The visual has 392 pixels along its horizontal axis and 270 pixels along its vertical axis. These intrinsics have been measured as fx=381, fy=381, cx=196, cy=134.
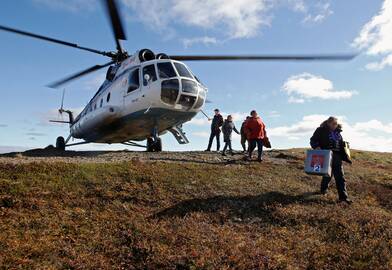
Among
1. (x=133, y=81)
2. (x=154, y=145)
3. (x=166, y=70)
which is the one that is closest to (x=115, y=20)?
(x=133, y=81)

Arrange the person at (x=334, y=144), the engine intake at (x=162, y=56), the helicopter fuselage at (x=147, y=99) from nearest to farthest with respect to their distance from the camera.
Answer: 1. the person at (x=334, y=144)
2. the helicopter fuselage at (x=147, y=99)
3. the engine intake at (x=162, y=56)

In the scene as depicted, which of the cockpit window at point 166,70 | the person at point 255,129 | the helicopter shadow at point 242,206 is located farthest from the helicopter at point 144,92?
the helicopter shadow at point 242,206

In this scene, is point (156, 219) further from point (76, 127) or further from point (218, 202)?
point (76, 127)

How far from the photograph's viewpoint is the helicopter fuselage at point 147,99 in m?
16.1

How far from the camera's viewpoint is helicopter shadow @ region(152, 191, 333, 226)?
32.6ft

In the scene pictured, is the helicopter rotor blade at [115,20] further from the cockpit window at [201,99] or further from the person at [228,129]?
the person at [228,129]

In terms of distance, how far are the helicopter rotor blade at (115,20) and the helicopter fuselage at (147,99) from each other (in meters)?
1.17

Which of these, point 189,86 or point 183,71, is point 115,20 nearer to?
point 183,71

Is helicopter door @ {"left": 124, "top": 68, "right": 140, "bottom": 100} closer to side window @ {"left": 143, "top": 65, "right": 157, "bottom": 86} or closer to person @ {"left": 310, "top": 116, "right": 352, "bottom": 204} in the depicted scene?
side window @ {"left": 143, "top": 65, "right": 157, "bottom": 86}

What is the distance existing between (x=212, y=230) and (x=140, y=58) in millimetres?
10764

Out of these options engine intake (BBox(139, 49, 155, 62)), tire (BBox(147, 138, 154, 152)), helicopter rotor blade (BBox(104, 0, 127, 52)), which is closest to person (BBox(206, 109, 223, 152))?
tire (BBox(147, 138, 154, 152))

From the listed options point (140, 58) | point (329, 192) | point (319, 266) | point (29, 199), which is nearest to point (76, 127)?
point (140, 58)

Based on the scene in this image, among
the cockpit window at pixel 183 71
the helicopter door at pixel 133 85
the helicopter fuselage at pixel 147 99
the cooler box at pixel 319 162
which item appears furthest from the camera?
the helicopter door at pixel 133 85

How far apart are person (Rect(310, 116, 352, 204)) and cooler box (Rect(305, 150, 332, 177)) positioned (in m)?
0.33
